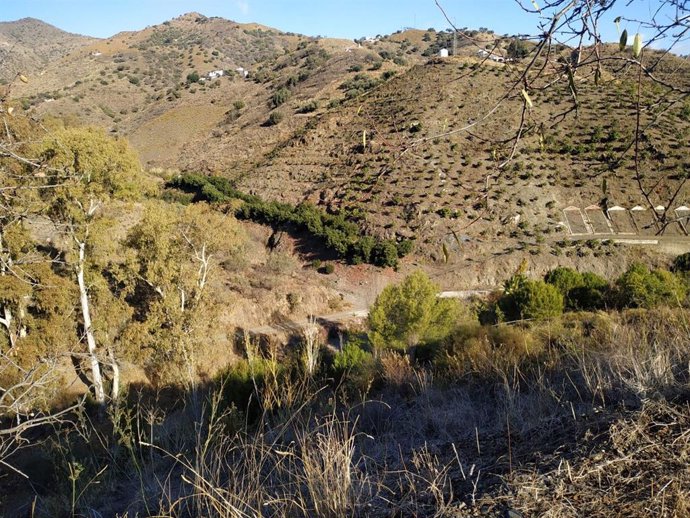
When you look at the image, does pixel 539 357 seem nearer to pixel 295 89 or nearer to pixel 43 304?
pixel 43 304

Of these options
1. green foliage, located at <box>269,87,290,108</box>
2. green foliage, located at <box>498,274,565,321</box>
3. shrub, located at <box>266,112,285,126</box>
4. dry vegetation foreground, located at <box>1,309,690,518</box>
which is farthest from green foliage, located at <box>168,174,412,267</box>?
dry vegetation foreground, located at <box>1,309,690,518</box>

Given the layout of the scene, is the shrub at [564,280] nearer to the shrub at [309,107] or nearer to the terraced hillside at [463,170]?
the terraced hillside at [463,170]

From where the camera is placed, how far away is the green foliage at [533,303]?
15.2 metres

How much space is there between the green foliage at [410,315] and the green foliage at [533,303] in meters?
1.84

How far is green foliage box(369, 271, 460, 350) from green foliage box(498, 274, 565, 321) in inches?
72.6

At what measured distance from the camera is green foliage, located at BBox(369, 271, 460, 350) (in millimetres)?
16422

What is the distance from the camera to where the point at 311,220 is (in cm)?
2995

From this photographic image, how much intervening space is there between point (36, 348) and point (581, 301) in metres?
16.7

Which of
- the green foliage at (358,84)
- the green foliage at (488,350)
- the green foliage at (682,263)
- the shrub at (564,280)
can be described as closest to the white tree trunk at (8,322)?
the green foliage at (488,350)

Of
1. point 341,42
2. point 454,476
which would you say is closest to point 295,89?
point 341,42

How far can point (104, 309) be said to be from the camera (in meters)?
15.5

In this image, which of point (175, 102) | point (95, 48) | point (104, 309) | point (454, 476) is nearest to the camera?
point (454, 476)

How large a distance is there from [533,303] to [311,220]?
Answer: 54.7 ft

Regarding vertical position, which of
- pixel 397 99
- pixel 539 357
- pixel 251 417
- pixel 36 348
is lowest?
pixel 36 348
